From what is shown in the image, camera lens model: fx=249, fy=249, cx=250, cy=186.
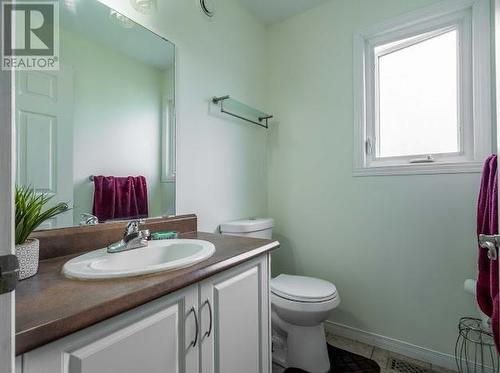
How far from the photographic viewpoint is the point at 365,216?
1721mm

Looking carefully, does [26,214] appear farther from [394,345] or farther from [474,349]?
[474,349]

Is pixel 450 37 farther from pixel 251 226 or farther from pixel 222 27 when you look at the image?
pixel 251 226

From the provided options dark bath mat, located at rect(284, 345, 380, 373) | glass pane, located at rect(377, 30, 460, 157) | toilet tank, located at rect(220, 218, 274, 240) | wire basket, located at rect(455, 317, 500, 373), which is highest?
glass pane, located at rect(377, 30, 460, 157)

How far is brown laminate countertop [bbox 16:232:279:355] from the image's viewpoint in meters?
0.47

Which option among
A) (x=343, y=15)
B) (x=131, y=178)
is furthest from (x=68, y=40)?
(x=343, y=15)

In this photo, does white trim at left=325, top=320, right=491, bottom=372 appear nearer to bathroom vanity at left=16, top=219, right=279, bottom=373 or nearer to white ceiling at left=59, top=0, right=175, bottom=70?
bathroom vanity at left=16, top=219, right=279, bottom=373

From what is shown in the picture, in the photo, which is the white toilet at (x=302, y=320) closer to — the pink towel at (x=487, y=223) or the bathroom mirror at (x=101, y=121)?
the pink towel at (x=487, y=223)

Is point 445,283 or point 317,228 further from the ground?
point 317,228

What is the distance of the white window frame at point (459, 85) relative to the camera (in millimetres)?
1380

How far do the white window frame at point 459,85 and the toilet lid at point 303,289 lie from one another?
0.80 m

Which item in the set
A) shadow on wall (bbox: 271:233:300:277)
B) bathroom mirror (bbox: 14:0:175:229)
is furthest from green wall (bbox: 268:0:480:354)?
bathroom mirror (bbox: 14:0:175:229)

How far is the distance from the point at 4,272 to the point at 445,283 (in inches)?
76.0

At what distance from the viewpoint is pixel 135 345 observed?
632mm

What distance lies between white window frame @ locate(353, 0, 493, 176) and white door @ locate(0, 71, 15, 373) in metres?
1.77
